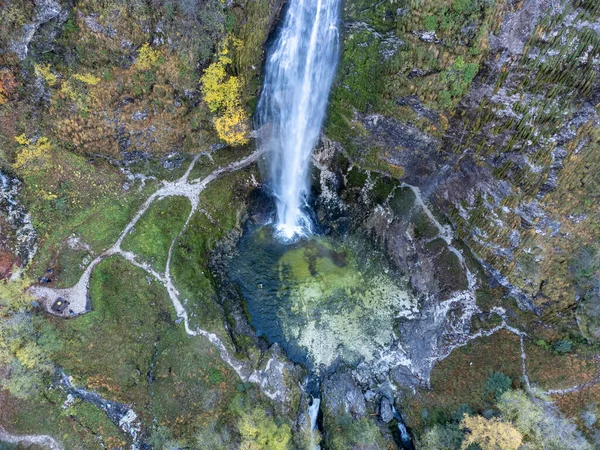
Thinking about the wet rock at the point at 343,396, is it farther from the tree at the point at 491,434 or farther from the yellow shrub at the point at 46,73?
the yellow shrub at the point at 46,73

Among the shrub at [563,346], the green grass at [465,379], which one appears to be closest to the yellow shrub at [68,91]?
the green grass at [465,379]

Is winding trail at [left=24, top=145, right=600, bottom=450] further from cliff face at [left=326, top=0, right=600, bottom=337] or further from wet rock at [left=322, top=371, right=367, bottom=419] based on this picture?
wet rock at [left=322, top=371, right=367, bottom=419]

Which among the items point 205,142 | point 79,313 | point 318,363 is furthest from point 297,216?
point 79,313

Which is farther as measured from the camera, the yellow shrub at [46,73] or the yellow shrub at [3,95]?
the yellow shrub at [46,73]

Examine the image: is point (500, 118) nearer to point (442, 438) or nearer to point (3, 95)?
point (442, 438)

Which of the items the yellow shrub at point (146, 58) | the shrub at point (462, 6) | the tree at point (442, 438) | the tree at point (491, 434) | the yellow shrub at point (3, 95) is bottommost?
the tree at point (442, 438)

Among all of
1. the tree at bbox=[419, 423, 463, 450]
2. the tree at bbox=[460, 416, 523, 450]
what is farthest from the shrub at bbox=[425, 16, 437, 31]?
the tree at bbox=[419, 423, 463, 450]
